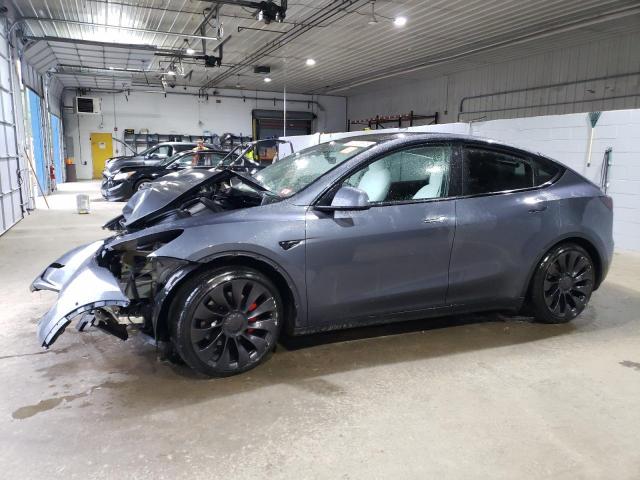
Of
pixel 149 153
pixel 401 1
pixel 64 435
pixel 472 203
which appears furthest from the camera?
pixel 149 153

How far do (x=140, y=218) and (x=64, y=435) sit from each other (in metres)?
1.32

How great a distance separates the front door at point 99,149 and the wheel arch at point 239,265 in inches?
855

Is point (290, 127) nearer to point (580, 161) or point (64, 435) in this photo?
point (580, 161)

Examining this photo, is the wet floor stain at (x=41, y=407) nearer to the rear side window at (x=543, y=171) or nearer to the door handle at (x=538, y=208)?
the door handle at (x=538, y=208)

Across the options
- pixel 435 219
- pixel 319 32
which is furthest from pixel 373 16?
pixel 435 219

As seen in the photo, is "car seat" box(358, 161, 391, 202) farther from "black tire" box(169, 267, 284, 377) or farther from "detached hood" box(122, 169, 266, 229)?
"black tire" box(169, 267, 284, 377)

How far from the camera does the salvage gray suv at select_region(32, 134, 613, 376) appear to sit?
2.57 m

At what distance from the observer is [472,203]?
3.12m

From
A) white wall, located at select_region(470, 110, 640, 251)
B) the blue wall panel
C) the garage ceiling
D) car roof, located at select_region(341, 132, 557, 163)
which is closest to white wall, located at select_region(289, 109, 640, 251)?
white wall, located at select_region(470, 110, 640, 251)

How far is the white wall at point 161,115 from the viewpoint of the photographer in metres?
21.6

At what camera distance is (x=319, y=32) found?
12.2 m

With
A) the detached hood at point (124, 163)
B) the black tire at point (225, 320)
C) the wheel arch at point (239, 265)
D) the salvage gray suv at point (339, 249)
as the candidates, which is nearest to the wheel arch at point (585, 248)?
the salvage gray suv at point (339, 249)

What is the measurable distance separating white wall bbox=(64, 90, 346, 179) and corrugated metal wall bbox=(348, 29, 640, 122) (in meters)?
6.88

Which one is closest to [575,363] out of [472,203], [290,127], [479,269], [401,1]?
[479,269]
